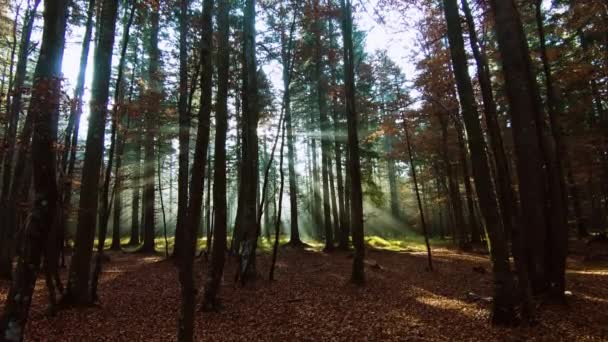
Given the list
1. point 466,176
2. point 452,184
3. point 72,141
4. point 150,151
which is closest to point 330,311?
point 72,141

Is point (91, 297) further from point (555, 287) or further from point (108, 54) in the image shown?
point (555, 287)

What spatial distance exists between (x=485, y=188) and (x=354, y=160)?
4662 millimetres

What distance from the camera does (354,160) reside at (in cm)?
1038

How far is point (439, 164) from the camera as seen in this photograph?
67.5 feet

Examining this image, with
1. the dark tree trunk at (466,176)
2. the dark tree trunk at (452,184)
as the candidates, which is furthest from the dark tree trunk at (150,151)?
the dark tree trunk at (452,184)

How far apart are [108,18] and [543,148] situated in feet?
31.4

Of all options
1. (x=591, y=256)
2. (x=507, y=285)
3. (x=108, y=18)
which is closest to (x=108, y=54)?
(x=108, y=18)

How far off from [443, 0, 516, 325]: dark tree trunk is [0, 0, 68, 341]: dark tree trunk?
6.35 metres

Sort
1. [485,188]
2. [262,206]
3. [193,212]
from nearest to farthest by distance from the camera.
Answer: [193,212] → [485,188] → [262,206]

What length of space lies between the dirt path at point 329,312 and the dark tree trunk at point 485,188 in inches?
17.9

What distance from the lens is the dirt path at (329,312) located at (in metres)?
5.95

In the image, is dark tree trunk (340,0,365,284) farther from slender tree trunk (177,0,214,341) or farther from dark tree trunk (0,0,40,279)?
dark tree trunk (0,0,40,279)

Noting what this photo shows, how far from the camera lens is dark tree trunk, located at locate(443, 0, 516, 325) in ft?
19.3

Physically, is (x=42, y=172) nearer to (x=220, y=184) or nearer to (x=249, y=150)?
(x=220, y=184)
